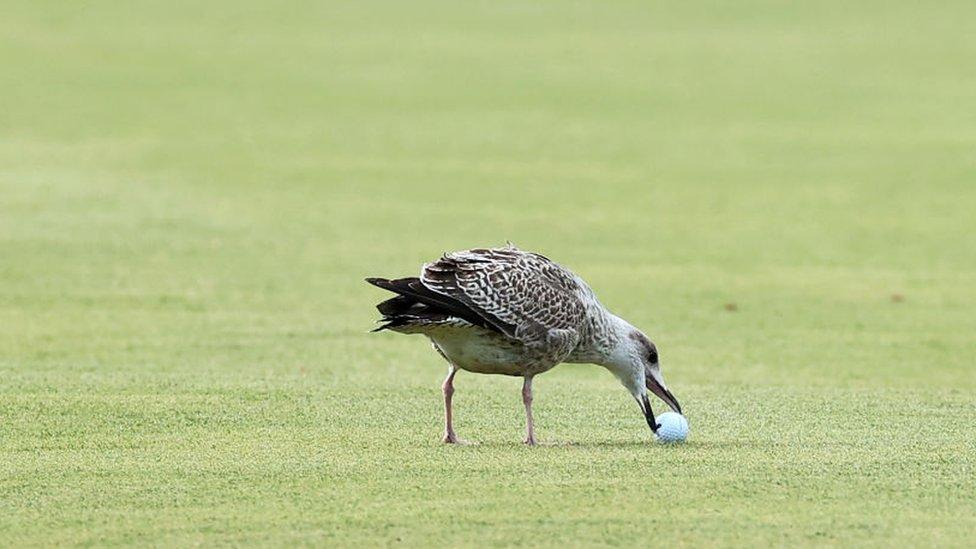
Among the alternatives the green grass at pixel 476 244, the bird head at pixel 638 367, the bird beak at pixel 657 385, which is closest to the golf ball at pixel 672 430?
the green grass at pixel 476 244

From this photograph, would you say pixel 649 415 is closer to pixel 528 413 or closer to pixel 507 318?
pixel 528 413

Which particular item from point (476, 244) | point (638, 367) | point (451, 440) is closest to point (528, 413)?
point (451, 440)

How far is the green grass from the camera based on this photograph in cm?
803

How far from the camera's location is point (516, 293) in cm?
955

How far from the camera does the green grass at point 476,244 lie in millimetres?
8031

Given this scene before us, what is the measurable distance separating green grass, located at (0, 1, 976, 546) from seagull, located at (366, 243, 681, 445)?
1.56 feet

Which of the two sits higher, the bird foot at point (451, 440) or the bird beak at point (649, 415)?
the bird beak at point (649, 415)

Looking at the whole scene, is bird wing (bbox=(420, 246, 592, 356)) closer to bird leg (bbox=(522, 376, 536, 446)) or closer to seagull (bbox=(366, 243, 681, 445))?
seagull (bbox=(366, 243, 681, 445))

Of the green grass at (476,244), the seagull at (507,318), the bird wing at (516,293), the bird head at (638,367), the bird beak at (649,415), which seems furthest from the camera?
the bird head at (638,367)

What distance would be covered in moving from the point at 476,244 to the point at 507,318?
35.4 ft

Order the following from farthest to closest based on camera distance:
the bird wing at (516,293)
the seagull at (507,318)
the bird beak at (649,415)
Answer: the bird beak at (649,415), the bird wing at (516,293), the seagull at (507,318)

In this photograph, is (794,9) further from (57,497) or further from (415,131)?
(57,497)

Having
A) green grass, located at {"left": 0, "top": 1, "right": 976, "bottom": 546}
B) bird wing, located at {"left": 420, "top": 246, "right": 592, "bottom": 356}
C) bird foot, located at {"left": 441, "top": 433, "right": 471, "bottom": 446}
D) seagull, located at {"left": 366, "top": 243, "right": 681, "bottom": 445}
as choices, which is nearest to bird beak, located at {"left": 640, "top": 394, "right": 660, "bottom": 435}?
seagull, located at {"left": 366, "top": 243, "right": 681, "bottom": 445}

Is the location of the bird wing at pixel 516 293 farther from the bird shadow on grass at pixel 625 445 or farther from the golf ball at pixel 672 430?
the golf ball at pixel 672 430
